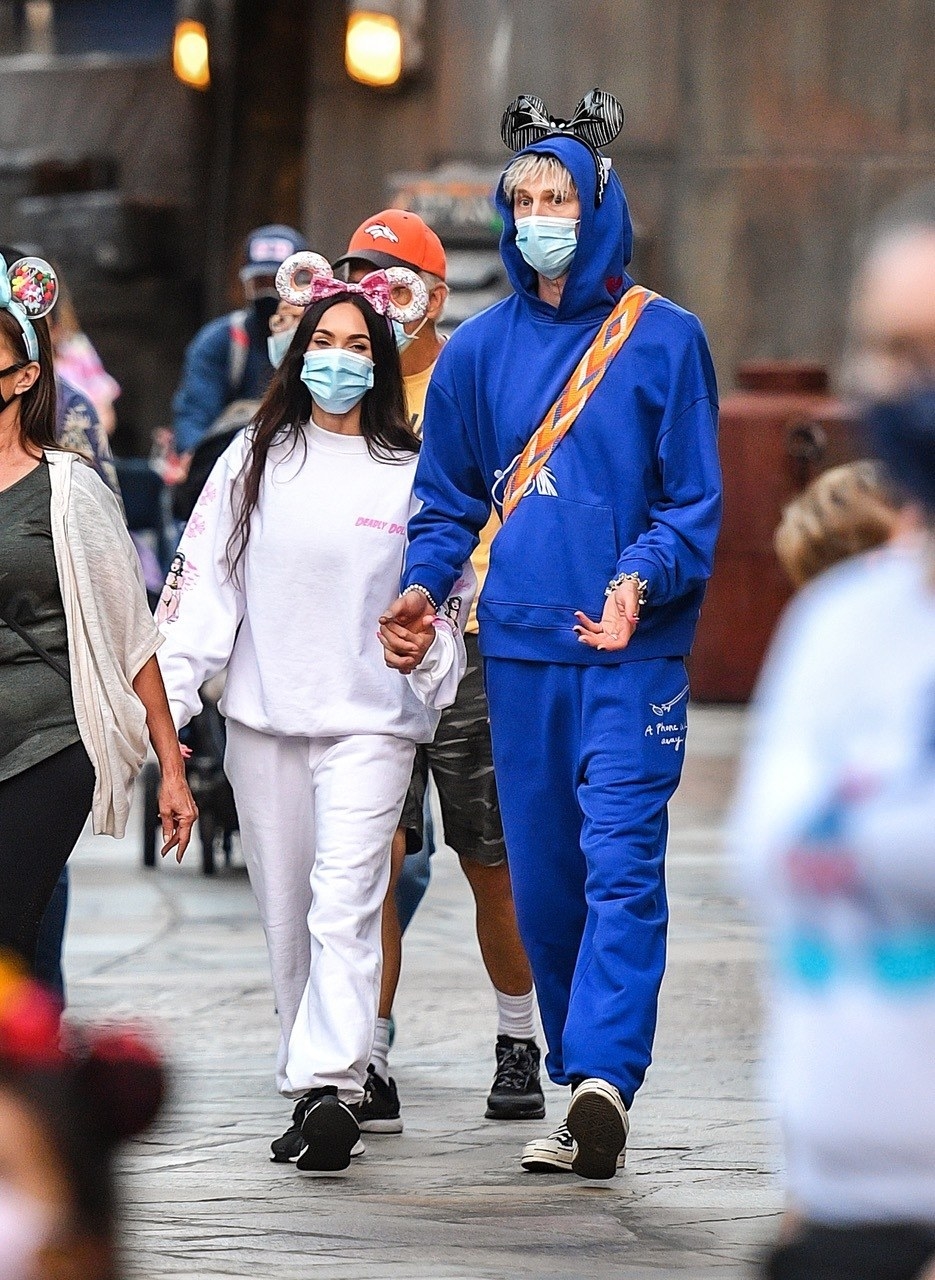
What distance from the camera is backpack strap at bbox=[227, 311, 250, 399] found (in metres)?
9.66

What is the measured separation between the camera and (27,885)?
4867mm

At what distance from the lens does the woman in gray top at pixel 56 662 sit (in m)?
4.91

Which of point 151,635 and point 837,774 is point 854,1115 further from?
point 151,635

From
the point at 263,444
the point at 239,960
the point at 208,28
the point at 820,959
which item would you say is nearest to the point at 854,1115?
the point at 820,959

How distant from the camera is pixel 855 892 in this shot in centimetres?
225

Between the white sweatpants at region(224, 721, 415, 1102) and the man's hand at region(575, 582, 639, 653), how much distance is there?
585mm

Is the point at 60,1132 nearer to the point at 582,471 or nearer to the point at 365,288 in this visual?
the point at 582,471

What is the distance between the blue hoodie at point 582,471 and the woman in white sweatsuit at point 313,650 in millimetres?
157

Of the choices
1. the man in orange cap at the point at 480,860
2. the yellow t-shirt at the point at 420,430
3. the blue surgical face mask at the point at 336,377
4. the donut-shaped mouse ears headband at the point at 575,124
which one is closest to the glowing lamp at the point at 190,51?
the yellow t-shirt at the point at 420,430

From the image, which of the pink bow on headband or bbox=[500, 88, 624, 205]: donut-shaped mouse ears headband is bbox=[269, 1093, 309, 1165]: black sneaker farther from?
bbox=[500, 88, 624, 205]: donut-shaped mouse ears headband

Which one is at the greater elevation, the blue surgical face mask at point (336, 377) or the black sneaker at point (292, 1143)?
the blue surgical face mask at point (336, 377)

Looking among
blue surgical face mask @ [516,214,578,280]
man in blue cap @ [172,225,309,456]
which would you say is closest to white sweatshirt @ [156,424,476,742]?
blue surgical face mask @ [516,214,578,280]

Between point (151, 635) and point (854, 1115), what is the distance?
3.10 metres

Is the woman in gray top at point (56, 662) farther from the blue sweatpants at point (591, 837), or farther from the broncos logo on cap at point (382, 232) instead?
the broncos logo on cap at point (382, 232)
